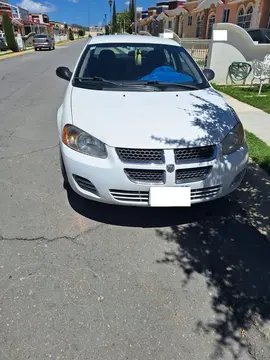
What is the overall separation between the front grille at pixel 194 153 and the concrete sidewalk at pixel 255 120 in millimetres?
2842

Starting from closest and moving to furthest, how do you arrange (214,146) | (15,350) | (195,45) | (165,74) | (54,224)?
(15,350) < (214,146) < (54,224) < (165,74) < (195,45)

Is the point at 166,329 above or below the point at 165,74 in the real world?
below

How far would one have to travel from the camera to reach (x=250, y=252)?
7.93 feet

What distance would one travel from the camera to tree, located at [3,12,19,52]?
2606 cm

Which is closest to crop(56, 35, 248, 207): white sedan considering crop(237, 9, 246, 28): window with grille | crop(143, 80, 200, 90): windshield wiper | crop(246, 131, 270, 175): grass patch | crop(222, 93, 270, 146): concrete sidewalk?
crop(143, 80, 200, 90): windshield wiper

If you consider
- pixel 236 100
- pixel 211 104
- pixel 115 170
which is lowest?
pixel 236 100

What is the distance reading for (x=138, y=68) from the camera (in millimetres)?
3660

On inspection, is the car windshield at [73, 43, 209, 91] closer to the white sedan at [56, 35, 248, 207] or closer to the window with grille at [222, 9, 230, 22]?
the white sedan at [56, 35, 248, 207]

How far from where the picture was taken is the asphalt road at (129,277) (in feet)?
5.55

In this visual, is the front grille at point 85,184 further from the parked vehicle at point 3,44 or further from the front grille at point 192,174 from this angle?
the parked vehicle at point 3,44

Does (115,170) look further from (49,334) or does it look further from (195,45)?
(195,45)

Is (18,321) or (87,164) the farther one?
(87,164)

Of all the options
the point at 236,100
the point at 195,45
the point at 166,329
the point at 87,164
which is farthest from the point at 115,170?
the point at 195,45

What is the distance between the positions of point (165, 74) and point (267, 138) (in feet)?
8.08
